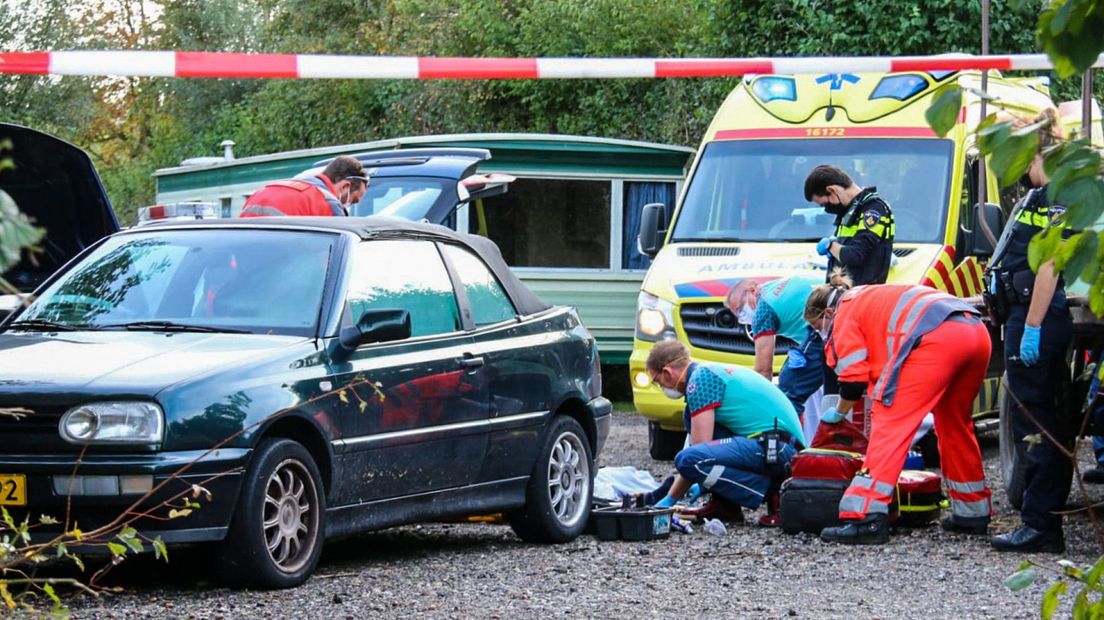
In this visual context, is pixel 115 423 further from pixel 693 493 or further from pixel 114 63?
pixel 693 493

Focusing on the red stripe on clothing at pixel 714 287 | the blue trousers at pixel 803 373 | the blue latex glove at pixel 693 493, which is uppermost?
the red stripe on clothing at pixel 714 287

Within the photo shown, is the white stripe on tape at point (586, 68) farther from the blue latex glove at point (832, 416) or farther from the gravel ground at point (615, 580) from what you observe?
the gravel ground at point (615, 580)

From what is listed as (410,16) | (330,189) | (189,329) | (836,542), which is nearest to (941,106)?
(189,329)

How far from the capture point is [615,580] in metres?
7.38

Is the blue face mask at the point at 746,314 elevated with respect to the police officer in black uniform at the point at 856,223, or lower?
lower

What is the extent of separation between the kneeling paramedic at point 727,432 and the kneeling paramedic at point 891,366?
66 centimetres

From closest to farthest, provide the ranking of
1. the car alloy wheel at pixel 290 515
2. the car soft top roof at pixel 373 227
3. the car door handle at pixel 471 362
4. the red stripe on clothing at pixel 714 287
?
1. the car alloy wheel at pixel 290 515
2. the car soft top roof at pixel 373 227
3. the car door handle at pixel 471 362
4. the red stripe on clothing at pixel 714 287

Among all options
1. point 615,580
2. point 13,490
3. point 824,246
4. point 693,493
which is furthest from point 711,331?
point 13,490

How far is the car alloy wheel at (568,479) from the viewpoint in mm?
8633

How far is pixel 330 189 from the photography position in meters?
10.5

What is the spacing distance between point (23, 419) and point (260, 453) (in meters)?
0.85

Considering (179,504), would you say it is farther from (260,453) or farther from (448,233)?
(448,233)

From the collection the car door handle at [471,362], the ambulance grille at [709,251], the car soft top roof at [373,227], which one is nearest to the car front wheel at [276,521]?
the car door handle at [471,362]

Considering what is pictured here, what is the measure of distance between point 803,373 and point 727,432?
1.20m
